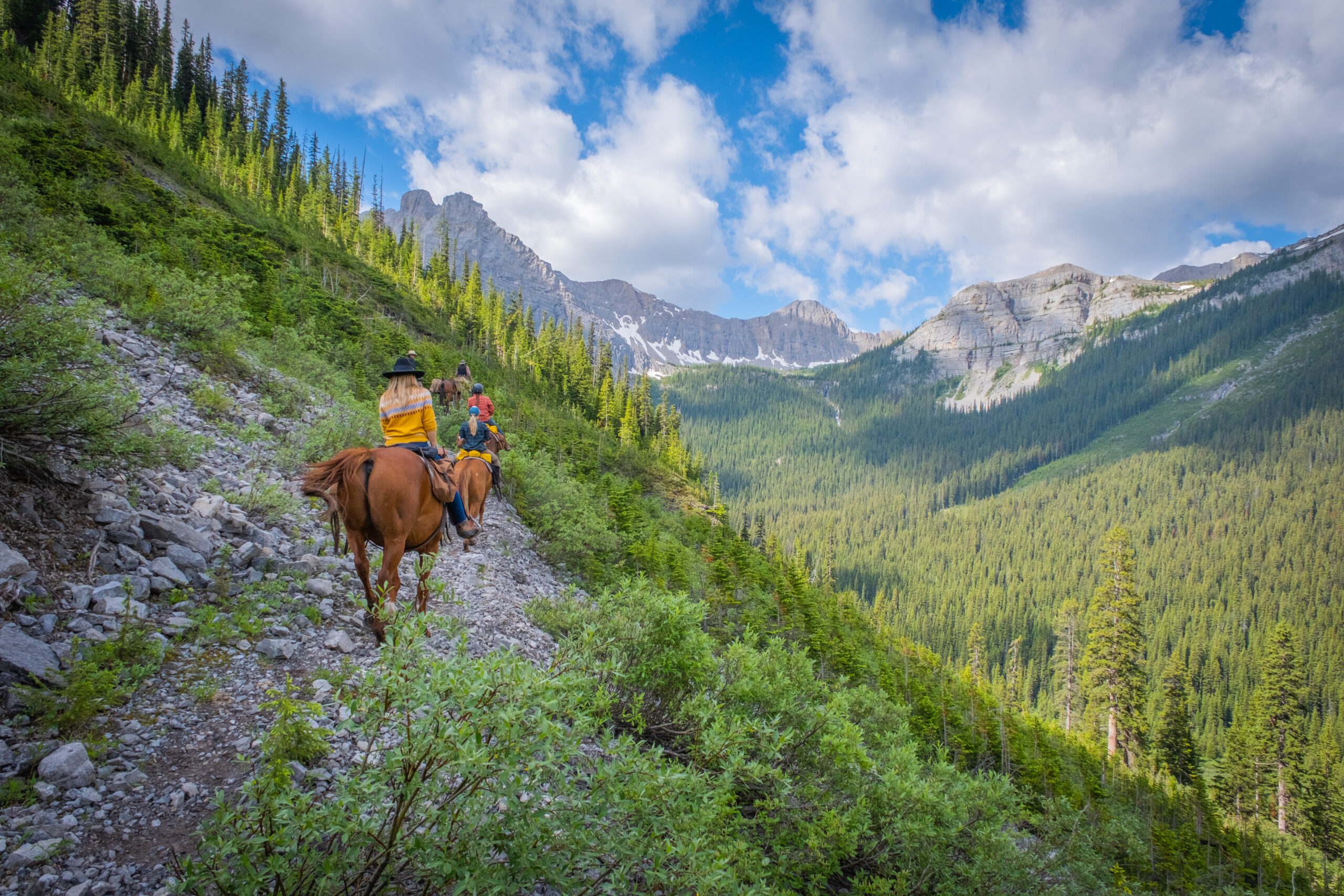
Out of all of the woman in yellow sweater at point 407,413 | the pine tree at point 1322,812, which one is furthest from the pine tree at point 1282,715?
the woman in yellow sweater at point 407,413

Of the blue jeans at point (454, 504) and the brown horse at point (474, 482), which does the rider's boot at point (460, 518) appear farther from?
the brown horse at point (474, 482)

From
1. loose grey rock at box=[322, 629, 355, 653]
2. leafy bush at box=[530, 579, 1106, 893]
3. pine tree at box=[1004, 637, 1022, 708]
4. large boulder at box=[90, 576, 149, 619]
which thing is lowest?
pine tree at box=[1004, 637, 1022, 708]

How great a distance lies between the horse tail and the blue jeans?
827 mm

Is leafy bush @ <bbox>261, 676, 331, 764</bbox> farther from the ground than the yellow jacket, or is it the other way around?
the yellow jacket

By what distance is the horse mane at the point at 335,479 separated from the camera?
5691 millimetres

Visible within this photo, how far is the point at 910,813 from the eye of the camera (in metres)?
5.41

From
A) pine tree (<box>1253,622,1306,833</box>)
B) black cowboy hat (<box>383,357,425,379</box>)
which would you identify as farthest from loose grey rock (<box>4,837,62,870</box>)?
pine tree (<box>1253,622,1306,833</box>)

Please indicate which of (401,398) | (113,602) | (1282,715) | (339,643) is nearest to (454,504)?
(401,398)

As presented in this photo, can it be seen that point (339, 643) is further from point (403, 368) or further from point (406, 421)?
point (403, 368)

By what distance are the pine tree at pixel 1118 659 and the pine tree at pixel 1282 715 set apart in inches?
523

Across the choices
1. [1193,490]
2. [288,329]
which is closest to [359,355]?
[288,329]

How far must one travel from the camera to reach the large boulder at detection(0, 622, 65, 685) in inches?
Result: 144

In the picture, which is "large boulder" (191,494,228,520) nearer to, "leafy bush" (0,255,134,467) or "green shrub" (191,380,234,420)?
"leafy bush" (0,255,134,467)

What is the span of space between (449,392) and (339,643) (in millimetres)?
13622
